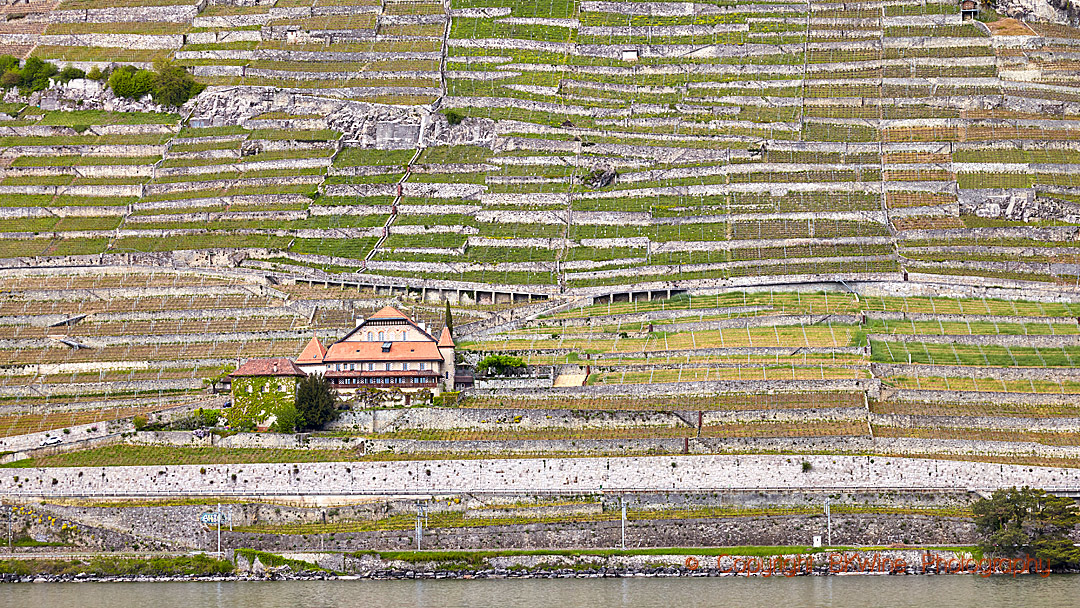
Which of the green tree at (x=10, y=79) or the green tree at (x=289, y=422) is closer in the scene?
the green tree at (x=289, y=422)

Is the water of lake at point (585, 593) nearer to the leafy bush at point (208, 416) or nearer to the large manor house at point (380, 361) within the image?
the leafy bush at point (208, 416)

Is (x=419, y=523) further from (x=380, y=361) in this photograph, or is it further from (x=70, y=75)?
(x=70, y=75)

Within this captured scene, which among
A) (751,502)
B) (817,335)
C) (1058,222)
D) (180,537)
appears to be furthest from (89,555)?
(1058,222)

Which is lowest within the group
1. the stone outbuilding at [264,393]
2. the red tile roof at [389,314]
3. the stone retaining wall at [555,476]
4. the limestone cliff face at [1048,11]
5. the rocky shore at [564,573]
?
the rocky shore at [564,573]

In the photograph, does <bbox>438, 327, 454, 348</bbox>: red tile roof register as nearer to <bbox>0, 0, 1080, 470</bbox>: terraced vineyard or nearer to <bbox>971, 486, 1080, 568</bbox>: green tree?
<bbox>0, 0, 1080, 470</bbox>: terraced vineyard

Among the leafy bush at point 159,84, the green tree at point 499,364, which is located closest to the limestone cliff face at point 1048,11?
the green tree at point 499,364

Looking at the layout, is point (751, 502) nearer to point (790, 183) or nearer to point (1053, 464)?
point (1053, 464)

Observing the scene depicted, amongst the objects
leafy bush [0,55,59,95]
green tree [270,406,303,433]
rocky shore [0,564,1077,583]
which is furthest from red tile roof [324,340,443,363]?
leafy bush [0,55,59,95]
